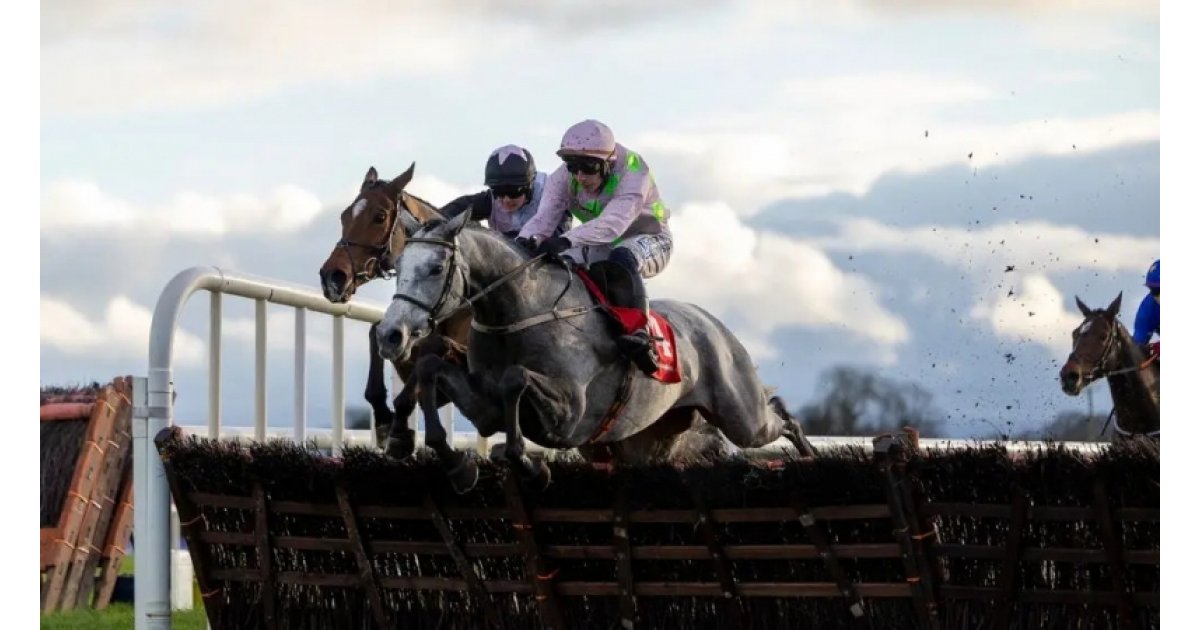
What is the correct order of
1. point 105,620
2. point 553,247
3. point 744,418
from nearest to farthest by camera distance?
1. point 553,247
2. point 744,418
3. point 105,620

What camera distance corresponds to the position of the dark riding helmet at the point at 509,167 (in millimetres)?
8445

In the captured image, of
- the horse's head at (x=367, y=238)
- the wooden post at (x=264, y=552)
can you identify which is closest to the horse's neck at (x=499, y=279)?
the horse's head at (x=367, y=238)

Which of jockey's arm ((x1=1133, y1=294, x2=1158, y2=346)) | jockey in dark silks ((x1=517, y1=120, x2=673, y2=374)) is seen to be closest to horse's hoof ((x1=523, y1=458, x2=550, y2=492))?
jockey in dark silks ((x1=517, y1=120, x2=673, y2=374))

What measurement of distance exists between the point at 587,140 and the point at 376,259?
1.11 meters

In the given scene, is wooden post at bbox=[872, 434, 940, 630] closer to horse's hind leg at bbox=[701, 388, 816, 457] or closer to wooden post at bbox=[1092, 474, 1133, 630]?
wooden post at bbox=[1092, 474, 1133, 630]

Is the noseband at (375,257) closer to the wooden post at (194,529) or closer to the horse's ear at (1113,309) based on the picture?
the wooden post at (194,529)

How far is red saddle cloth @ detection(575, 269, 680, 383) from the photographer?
26.0 feet

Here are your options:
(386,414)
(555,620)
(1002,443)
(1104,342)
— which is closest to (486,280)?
(386,414)

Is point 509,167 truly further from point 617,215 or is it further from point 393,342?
point 393,342

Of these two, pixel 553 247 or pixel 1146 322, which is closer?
pixel 553 247

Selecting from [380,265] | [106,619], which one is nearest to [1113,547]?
[380,265]

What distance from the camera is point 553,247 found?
779 cm

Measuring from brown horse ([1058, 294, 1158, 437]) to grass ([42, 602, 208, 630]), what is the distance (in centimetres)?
558

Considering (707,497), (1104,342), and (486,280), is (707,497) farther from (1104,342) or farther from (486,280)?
(1104,342)
